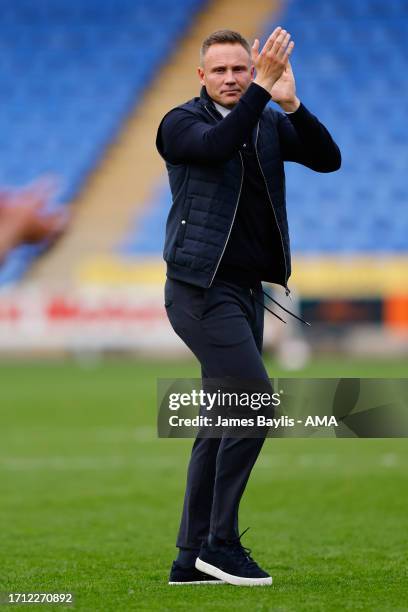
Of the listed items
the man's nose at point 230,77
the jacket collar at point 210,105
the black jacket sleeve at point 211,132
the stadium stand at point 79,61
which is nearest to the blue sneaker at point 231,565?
the black jacket sleeve at point 211,132

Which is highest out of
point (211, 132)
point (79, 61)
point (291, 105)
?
point (79, 61)

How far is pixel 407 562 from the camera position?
14.8ft

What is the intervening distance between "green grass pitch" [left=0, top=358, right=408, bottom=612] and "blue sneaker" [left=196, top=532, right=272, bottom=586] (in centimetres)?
4

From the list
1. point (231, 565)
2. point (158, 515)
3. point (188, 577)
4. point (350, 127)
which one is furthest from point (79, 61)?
point (231, 565)

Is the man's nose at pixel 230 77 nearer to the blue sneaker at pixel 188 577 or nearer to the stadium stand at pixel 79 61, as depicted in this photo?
the blue sneaker at pixel 188 577

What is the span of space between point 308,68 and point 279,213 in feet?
66.7

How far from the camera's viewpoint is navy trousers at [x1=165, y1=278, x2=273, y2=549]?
151 inches

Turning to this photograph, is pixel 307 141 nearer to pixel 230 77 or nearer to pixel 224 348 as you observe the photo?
pixel 230 77

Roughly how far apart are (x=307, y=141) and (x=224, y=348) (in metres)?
0.72

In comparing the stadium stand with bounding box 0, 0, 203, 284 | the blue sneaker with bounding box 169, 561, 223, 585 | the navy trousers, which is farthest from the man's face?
the stadium stand with bounding box 0, 0, 203, 284

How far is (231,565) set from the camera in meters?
3.94

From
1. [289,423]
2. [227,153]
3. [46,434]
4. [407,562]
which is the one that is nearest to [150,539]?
[407,562]

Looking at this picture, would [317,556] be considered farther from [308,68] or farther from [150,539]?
[308,68]

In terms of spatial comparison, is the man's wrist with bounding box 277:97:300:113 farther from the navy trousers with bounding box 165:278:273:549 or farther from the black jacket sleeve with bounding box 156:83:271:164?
the navy trousers with bounding box 165:278:273:549
